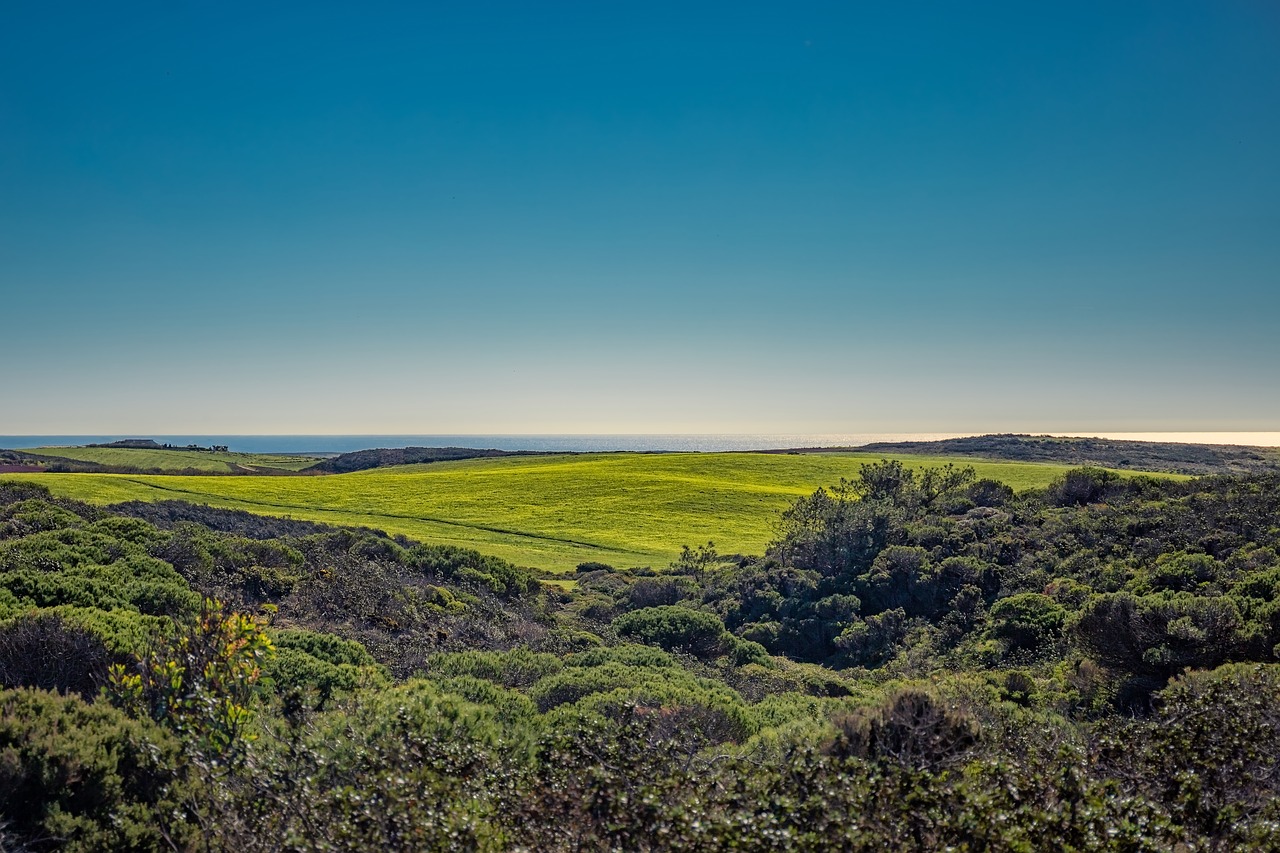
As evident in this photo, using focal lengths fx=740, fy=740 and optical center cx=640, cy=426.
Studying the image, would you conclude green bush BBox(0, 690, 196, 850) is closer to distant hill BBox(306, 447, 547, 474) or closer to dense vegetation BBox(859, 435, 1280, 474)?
distant hill BBox(306, 447, 547, 474)

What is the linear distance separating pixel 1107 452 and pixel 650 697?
108m

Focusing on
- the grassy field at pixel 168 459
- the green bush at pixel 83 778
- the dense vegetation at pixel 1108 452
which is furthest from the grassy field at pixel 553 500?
the green bush at pixel 83 778

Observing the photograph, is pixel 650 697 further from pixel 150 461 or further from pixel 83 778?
pixel 150 461

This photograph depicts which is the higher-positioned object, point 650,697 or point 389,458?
point 389,458

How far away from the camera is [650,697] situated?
10766 millimetres

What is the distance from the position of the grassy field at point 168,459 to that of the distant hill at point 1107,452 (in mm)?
76879

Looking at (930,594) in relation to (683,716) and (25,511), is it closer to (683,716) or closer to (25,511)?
(683,716)

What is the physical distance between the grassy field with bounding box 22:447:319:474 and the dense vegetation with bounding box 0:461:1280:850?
57.6 meters

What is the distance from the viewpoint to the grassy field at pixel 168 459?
257 feet

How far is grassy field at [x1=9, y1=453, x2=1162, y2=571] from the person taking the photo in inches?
1678

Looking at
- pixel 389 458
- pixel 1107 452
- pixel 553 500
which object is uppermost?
pixel 1107 452

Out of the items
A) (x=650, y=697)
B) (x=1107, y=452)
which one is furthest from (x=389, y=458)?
(x=1107, y=452)

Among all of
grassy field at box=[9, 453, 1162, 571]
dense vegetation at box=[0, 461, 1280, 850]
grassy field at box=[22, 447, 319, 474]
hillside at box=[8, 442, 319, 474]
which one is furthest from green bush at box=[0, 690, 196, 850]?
grassy field at box=[22, 447, 319, 474]

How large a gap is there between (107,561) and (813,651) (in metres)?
18.3
